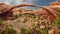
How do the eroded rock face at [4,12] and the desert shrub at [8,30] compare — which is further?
the eroded rock face at [4,12]

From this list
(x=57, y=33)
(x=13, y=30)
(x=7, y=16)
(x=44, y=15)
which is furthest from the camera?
(x=44, y=15)

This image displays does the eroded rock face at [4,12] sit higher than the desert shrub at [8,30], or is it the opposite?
the eroded rock face at [4,12]

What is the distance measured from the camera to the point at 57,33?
3.44 ft

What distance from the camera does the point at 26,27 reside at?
1.13 metres

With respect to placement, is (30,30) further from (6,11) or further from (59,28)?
(6,11)

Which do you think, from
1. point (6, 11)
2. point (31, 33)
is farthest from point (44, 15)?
→ point (31, 33)

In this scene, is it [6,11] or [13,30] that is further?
[6,11]

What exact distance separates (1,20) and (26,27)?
0.24m

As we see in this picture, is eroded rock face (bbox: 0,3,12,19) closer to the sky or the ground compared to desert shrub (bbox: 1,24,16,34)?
closer to the sky

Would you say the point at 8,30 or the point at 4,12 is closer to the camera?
the point at 8,30

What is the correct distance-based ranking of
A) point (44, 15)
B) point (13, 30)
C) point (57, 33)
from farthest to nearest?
1. point (44, 15)
2. point (13, 30)
3. point (57, 33)

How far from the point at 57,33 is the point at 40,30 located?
0.33ft

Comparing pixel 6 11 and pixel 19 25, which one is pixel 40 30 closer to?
pixel 19 25

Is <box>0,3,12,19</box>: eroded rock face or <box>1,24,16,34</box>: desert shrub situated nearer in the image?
<box>1,24,16,34</box>: desert shrub
